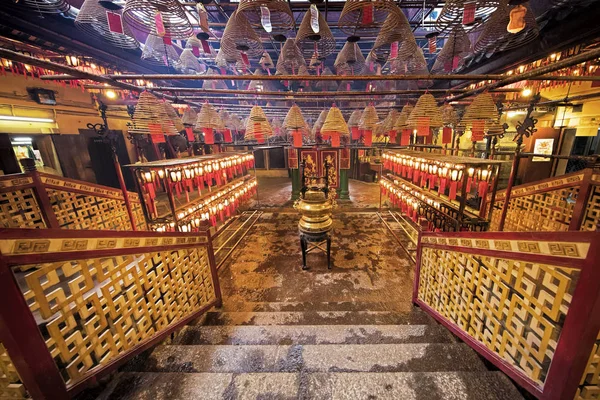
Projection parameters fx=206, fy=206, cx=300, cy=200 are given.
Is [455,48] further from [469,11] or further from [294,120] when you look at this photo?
[294,120]

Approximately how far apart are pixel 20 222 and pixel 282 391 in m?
5.91

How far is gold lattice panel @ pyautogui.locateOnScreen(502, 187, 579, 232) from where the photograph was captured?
15.2 ft

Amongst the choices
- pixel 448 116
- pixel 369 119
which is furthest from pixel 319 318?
pixel 448 116

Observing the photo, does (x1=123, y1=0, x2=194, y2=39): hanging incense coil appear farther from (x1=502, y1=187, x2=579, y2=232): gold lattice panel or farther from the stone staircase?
(x1=502, y1=187, x2=579, y2=232): gold lattice panel

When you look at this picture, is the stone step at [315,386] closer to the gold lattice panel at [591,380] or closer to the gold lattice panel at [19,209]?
the gold lattice panel at [591,380]

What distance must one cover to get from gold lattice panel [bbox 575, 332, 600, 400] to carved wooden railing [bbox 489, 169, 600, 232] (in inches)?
147

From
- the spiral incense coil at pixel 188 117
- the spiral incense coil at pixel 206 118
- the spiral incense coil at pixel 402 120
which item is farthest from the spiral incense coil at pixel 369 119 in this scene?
the spiral incense coil at pixel 188 117

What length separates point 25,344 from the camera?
1.37 m

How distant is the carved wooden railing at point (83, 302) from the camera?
4.44 ft

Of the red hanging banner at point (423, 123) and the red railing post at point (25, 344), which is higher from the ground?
the red hanging banner at point (423, 123)

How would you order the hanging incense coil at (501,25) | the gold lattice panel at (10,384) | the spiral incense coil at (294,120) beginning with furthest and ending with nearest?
the spiral incense coil at (294,120) < the hanging incense coil at (501,25) < the gold lattice panel at (10,384)

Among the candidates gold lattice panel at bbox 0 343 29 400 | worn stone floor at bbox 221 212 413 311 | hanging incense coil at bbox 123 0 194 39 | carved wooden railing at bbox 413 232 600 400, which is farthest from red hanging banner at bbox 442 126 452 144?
gold lattice panel at bbox 0 343 29 400

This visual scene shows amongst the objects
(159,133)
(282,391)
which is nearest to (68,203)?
(159,133)

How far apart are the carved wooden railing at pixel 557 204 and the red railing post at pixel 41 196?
10.2m
